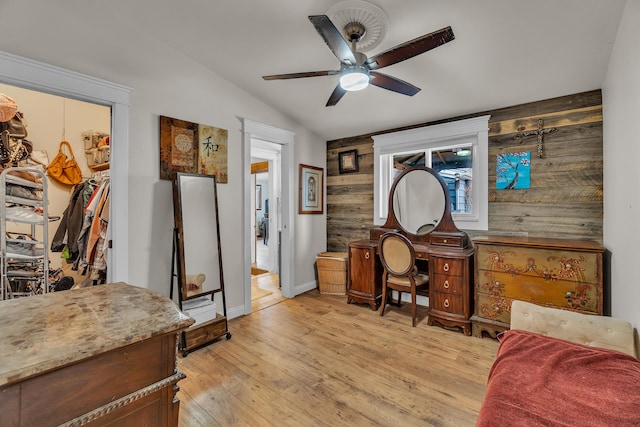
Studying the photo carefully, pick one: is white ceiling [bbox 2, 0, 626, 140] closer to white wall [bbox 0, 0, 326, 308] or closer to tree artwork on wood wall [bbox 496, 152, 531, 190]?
white wall [bbox 0, 0, 326, 308]

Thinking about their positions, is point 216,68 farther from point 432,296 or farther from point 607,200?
point 607,200

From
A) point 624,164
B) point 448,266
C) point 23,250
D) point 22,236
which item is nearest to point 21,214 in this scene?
point 23,250

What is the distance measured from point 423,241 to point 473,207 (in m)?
0.67

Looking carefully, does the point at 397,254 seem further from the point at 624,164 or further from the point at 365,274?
the point at 624,164

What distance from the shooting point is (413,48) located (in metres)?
1.73

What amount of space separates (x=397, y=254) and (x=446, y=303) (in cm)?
67

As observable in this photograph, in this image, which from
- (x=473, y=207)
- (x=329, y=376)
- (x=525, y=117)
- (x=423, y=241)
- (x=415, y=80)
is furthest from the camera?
(x=423, y=241)

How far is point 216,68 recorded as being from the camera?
2.92 metres

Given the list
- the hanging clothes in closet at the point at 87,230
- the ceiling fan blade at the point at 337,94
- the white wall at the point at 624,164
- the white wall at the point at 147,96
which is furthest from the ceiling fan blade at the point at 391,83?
the hanging clothes in closet at the point at 87,230

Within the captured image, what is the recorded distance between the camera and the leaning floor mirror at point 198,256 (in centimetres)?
260

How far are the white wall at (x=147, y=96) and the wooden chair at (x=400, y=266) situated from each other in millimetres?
1630

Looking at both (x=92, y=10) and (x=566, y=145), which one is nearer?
(x=92, y=10)

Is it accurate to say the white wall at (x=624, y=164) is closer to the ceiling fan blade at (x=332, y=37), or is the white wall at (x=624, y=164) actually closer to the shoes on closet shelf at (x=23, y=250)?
the ceiling fan blade at (x=332, y=37)

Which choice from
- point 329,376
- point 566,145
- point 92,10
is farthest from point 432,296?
point 92,10
